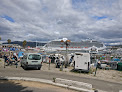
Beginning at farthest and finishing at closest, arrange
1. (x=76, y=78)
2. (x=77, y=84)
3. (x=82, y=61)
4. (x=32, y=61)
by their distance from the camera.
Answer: (x=82, y=61), (x=32, y=61), (x=76, y=78), (x=77, y=84)

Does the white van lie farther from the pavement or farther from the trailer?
the trailer

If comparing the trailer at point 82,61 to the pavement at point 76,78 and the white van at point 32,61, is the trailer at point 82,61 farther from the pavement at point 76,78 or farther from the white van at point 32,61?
the white van at point 32,61

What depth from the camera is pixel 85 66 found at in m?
10.9

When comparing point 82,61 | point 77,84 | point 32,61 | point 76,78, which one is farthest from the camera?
point 82,61

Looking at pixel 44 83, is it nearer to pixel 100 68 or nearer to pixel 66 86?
pixel 66 86

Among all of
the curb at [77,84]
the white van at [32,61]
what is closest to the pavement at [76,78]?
the curb at [77,84]

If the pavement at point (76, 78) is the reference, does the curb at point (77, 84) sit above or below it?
above

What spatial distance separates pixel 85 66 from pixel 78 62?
78 centimetres

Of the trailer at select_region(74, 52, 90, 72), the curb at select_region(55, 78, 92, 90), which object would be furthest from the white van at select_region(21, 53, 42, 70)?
the curb at select_region(55, 78, 92, 90)

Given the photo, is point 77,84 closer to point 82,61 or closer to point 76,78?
point 76,78

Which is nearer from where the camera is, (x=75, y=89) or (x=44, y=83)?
(x=75, y=89)

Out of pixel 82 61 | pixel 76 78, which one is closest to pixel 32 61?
pixel 76 78

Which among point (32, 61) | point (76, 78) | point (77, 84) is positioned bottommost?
point (76, 78)

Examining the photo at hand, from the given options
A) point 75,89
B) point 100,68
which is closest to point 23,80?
point 75,89
